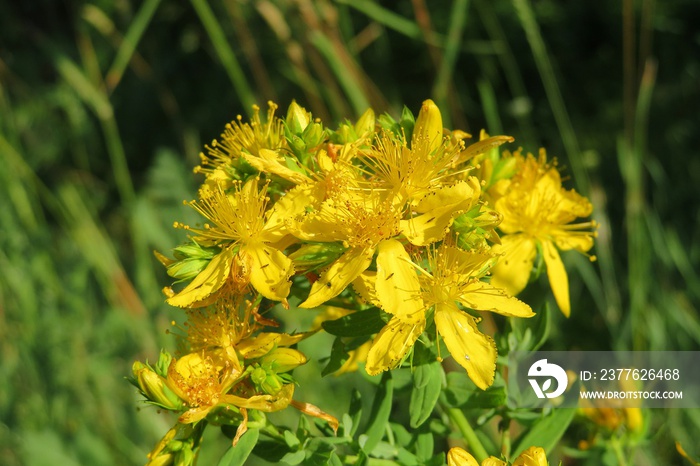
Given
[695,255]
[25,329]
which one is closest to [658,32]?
[695,255]

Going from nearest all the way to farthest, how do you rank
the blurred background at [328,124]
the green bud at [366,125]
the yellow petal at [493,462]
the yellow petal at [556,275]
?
the yellow petal at [493,462]
the green bud at [366,125]
the yellow petal at [556,275]
the blurred background at [328,124]

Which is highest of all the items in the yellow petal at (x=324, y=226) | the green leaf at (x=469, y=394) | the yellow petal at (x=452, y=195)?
the yellow petal at (x=452, y=195)

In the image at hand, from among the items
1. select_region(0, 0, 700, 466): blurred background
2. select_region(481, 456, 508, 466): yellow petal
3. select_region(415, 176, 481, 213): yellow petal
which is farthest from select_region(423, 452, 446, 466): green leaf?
select_region(0, 0, 700, 466): blurred background

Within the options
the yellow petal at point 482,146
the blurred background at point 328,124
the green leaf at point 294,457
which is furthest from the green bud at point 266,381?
the blurred background at point 328,124

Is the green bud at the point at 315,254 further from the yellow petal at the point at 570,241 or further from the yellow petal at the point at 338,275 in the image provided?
the yellow petal at the point at 570,241

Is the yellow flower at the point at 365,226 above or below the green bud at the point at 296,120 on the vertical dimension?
below

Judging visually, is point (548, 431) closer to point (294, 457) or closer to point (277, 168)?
point (294, 457)

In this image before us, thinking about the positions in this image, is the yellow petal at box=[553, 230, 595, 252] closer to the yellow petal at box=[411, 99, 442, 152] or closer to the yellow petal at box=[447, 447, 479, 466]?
the yellow petal at box=[411, 99, 442, 152]
